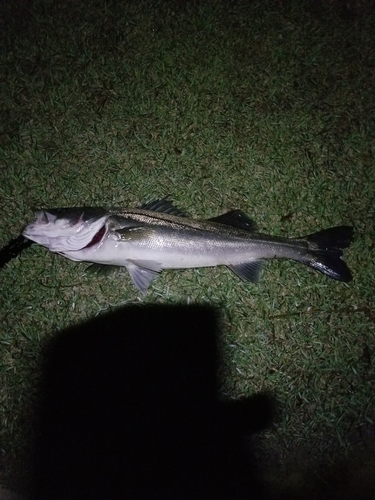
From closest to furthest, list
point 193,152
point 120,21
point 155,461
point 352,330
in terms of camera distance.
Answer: point 155,461
point 352,330
point 193,152
point 120,21

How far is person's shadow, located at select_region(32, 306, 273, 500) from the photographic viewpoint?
3332 mm

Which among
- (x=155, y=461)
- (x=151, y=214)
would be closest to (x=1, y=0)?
(x=151, y=214)

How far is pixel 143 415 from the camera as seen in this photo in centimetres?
343

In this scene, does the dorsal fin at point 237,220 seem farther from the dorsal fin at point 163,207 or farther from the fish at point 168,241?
A: the dorsal fin at point 163,207

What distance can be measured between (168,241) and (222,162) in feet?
3.55

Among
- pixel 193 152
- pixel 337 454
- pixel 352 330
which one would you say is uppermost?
pixel 193 152

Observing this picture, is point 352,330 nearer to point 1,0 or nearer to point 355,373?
point 355,373

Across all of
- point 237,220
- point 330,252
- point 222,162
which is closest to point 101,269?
point 237,220

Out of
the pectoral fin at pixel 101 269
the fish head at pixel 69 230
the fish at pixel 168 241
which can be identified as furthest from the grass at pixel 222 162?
the fish head at pixel 69 230

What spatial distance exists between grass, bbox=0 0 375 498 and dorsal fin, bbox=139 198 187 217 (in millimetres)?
253

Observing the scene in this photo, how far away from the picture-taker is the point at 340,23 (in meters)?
4.23

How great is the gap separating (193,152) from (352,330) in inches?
87.6

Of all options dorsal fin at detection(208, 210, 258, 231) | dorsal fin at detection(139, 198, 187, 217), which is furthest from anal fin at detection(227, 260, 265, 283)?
dorsal fin at detection(139, 198, 187, 217)

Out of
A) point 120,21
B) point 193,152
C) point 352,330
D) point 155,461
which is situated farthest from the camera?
point 120,21
